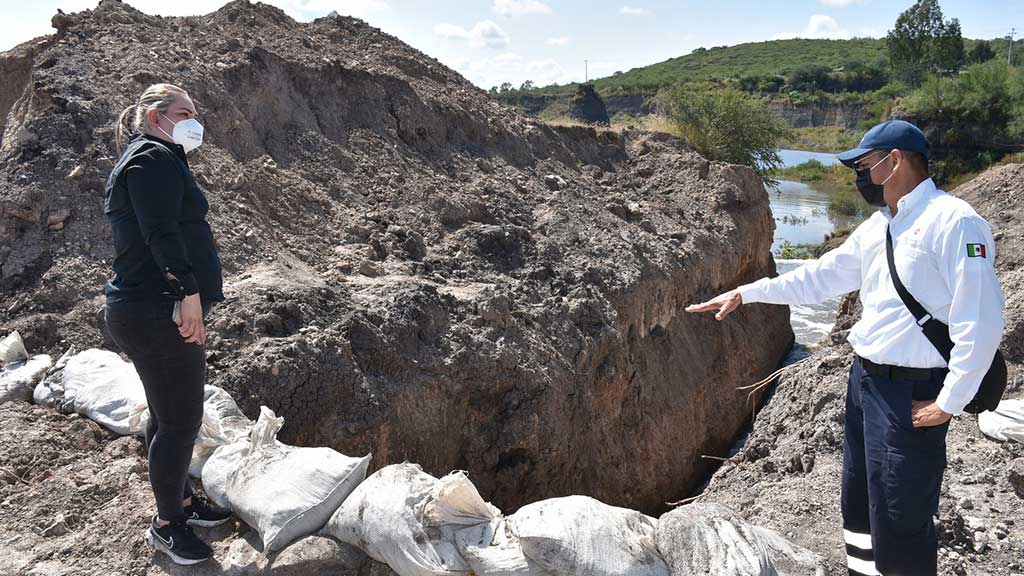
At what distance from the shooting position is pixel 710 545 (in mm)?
2445

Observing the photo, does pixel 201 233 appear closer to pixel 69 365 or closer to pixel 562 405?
pixel 69 365

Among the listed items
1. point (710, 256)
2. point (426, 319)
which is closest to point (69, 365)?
point (426, 319)

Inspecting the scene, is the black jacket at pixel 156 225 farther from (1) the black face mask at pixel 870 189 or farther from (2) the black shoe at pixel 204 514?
(1) the black face mask at pixel 870 189

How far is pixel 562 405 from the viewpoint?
6.22 metres

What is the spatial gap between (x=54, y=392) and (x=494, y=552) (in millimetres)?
2741

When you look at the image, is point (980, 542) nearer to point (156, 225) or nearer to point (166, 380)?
point (166, 380)

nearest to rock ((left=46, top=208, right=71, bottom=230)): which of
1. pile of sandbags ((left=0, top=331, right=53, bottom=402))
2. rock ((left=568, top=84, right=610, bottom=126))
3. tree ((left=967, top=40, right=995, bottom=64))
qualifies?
pile of sandbags ((left=0, top=331, right=53, bottom=402))

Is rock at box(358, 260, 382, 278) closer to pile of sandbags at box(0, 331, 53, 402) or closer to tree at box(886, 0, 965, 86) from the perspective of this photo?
pile of sandbags at box(0, 331, 53, 402)

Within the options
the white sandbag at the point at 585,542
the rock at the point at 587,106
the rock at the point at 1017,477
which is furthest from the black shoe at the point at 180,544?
the rock at the point at 587,106

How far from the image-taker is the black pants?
240 centimetres

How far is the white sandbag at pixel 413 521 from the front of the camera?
2.60 meters

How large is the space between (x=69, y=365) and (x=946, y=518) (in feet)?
15.2

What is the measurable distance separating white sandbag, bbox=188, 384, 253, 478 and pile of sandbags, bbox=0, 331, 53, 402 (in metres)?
1.11

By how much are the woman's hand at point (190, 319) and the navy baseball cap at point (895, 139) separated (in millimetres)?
2308
